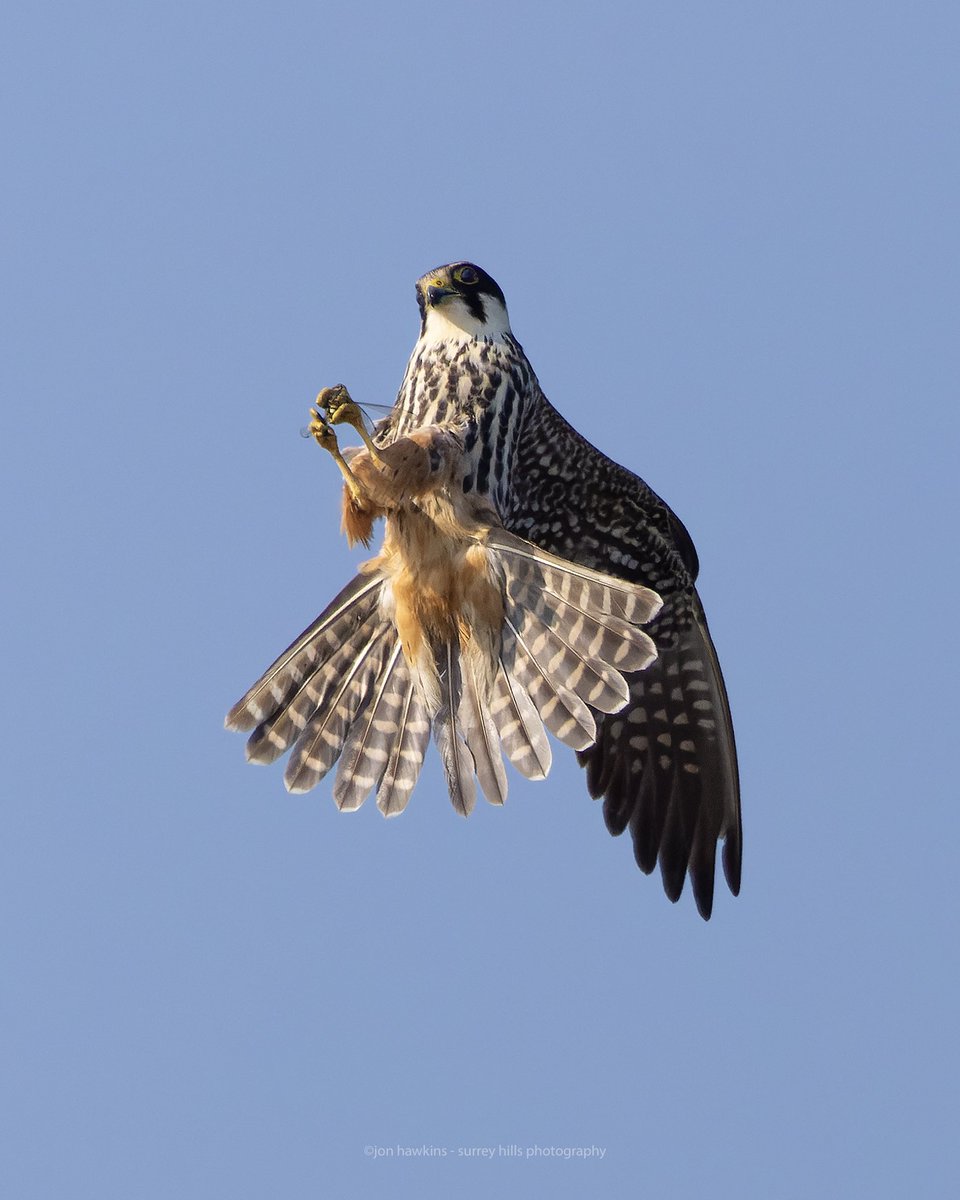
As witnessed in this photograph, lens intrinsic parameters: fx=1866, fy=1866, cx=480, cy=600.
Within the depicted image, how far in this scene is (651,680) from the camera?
8.00 m

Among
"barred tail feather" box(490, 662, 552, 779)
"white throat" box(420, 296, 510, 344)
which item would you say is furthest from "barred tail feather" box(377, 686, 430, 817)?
"white throat" box(420, 296, 510, 344)

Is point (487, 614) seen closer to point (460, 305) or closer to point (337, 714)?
point (337, 714)

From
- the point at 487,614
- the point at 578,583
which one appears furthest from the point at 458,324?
the point at 578,583

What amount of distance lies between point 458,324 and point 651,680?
182 cm

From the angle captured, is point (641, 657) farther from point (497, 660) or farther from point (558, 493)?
point (558, 493)

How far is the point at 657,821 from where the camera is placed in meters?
7.75

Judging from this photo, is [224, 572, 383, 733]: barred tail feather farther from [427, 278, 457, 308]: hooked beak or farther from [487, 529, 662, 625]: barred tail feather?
[427, 278, 457, 308]: hooked beak

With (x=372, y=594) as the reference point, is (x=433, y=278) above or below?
above

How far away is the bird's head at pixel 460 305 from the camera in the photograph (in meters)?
7.18

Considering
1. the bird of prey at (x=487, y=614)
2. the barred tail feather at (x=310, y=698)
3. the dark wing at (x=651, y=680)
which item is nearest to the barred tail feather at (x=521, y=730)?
the bird of prey at (x=487, y=614)

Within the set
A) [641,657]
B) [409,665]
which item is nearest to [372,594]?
[409,665]

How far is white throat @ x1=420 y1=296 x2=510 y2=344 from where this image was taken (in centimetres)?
717

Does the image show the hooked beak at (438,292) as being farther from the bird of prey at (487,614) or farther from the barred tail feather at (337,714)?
the barred tail feather at (337,714)

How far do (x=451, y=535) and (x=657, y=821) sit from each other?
1735mm
